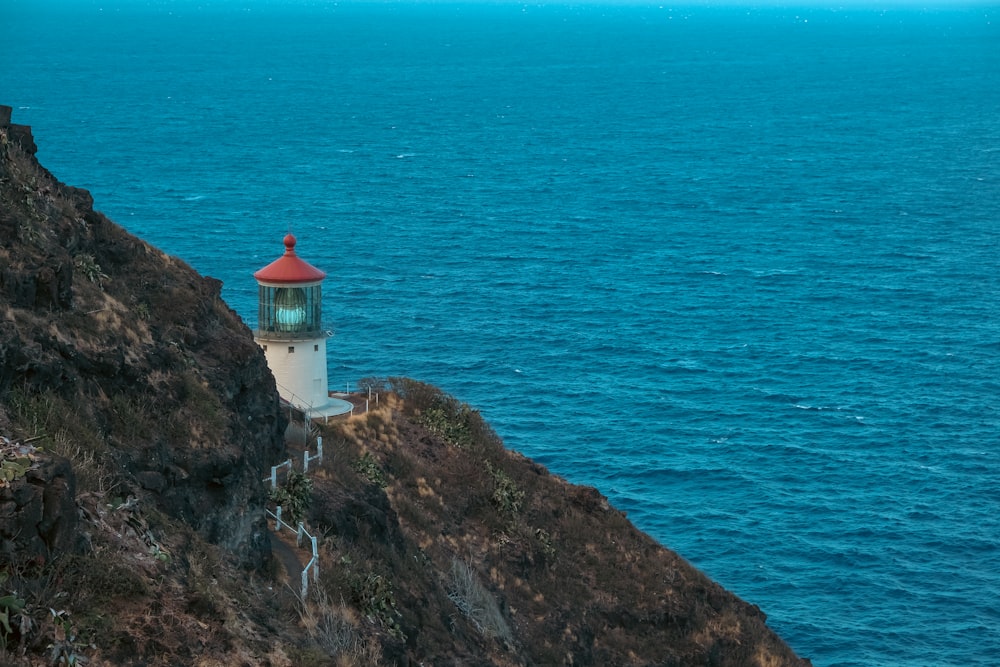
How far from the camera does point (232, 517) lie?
22.2 metres

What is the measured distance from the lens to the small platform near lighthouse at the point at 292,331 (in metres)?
38.9

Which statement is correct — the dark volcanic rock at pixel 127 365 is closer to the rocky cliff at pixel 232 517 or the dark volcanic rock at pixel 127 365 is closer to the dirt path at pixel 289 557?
the rocky cliff at pixel 232 517

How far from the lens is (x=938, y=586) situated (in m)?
56.2

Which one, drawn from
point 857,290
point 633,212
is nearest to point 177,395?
point 857,290

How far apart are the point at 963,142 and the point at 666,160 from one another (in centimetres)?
4268

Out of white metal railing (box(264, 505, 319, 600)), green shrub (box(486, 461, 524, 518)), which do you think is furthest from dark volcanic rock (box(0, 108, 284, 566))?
green shrub (box(486, 461, 524, 518))

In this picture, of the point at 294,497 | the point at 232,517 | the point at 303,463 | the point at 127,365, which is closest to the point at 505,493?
the point at 303,463

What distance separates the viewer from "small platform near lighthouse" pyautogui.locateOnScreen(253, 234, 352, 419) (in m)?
38.9

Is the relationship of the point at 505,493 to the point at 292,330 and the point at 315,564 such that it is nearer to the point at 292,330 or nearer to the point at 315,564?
the point at 292,330

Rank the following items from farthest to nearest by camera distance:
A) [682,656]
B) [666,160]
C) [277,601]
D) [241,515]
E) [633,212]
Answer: [666,160]
[633,212]
[682,656]
[241,515]
[277,601]

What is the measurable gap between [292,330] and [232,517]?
17.2m

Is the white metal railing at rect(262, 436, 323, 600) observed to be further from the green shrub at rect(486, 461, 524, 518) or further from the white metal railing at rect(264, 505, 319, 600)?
the green shrub at rect(486, 461, 524, 518)

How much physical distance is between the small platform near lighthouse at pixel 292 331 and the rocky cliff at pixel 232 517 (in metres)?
1.97

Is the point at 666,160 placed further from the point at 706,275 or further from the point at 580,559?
the point at 580,559
